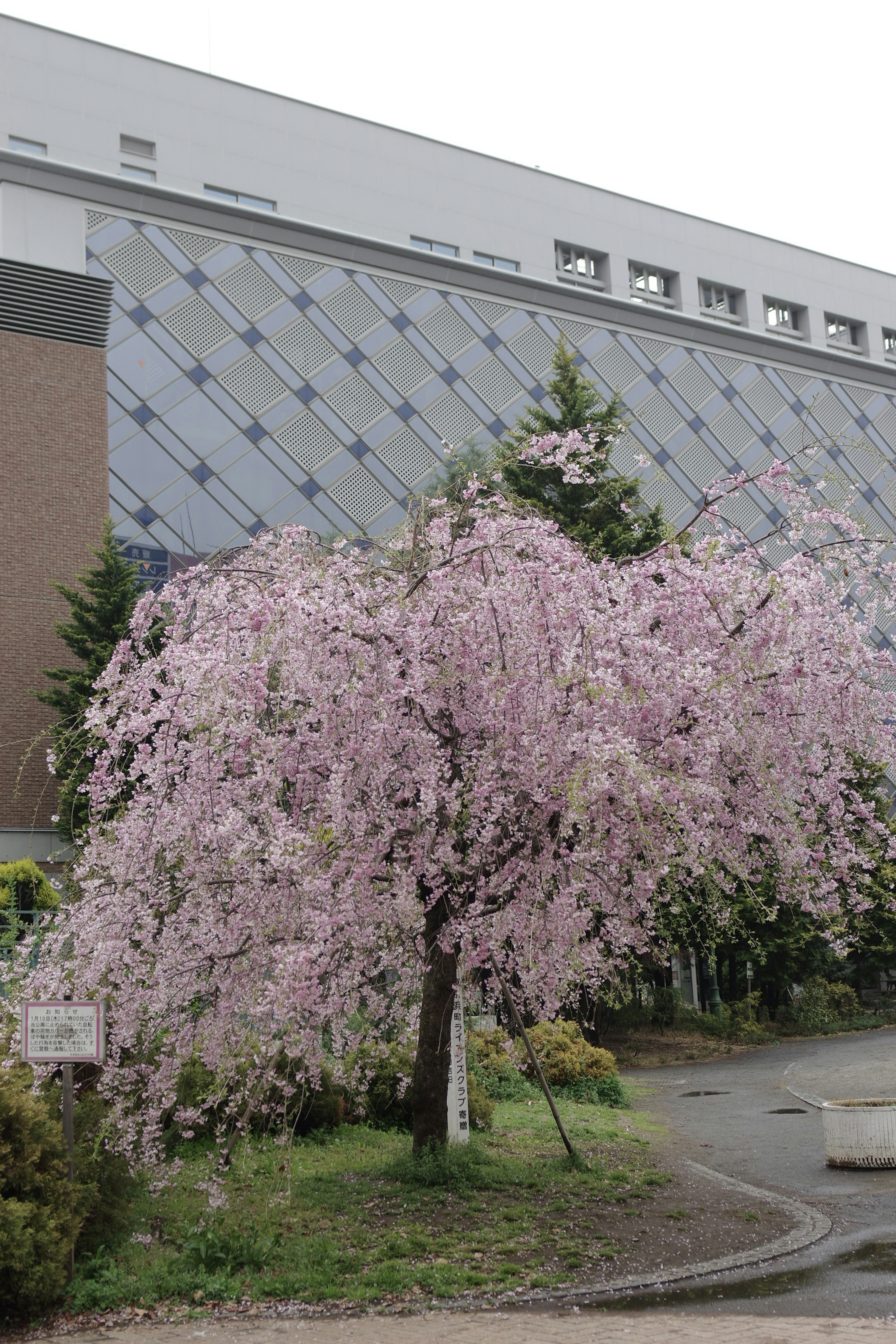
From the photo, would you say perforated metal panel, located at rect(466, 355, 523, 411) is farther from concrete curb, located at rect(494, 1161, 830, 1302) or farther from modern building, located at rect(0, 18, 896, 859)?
concrete curb, located at rect(494, 1161, 830, 1302)

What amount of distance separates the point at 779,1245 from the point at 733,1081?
11.8m

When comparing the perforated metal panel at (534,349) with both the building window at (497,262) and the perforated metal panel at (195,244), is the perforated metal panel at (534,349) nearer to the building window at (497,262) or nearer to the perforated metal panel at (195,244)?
the building window at (497,262)

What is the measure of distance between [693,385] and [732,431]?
1950 mm

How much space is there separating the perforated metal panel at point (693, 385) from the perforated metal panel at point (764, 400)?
1.55 m

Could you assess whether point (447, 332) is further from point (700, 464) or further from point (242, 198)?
point (700, 464)

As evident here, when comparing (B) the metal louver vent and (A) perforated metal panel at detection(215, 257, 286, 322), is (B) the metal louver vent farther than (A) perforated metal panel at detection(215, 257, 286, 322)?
No

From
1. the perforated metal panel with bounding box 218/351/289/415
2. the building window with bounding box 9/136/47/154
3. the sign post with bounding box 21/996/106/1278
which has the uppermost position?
the building window with bounding box 9/136/47/154

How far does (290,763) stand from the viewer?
25.6ft

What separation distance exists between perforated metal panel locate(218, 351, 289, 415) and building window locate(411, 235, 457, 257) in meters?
7.64

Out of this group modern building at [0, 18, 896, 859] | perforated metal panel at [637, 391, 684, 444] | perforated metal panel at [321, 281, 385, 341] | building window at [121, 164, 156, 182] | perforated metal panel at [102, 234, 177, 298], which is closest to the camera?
modern building at [0, 18, 896, 859]

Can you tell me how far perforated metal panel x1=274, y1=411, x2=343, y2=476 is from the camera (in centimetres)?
2823

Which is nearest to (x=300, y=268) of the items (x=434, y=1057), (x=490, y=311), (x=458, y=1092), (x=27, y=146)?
(x=490, y=311)

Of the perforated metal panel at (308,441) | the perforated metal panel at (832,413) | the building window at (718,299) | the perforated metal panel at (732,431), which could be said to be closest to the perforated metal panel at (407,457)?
the perforated metal panel at (308,441)

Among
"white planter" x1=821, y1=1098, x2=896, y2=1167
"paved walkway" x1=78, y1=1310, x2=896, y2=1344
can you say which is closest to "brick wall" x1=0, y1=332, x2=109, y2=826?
"white planter" x1=821, y1=1098, x2=896, y2=1167
